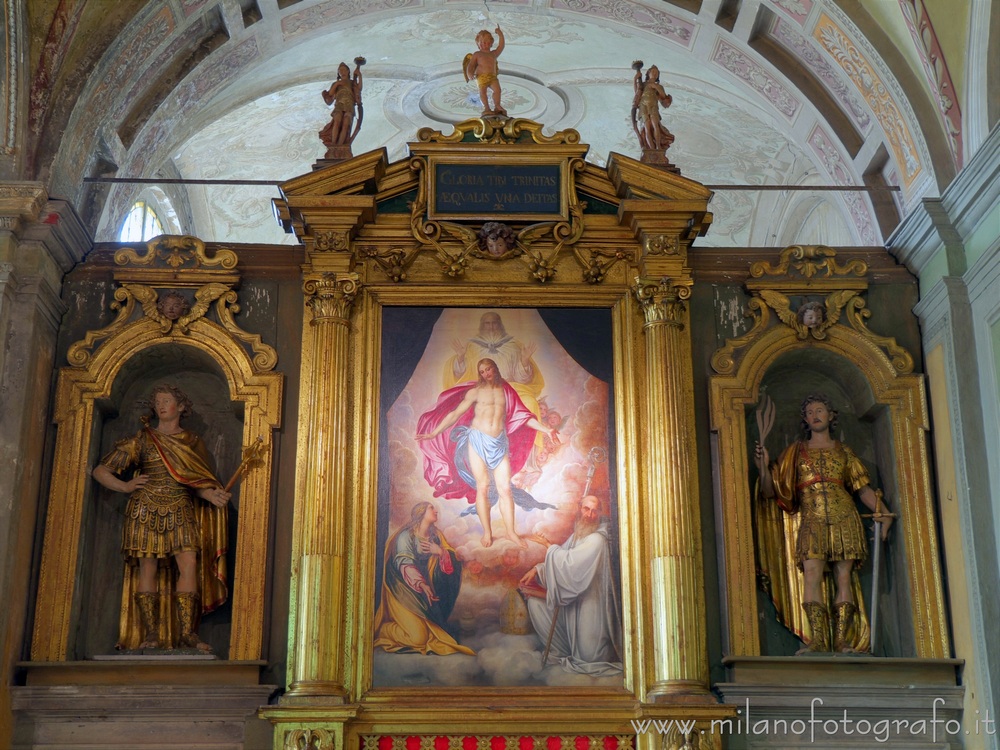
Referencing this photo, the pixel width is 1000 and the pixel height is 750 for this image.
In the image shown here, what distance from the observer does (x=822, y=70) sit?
12.2 metres

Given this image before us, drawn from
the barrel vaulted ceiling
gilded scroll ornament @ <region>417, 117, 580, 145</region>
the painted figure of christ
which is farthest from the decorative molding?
the painted figure of christ

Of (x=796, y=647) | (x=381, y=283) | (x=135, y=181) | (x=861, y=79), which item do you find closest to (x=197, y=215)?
(x=135, y=181)

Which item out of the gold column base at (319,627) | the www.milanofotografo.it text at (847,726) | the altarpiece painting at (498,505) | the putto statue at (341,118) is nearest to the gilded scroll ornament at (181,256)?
the putto statue at (341,118)

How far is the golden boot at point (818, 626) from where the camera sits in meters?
10.1

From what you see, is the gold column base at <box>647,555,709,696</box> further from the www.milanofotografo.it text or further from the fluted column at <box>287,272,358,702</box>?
the fluted column at <box>287,272,358,702</box>

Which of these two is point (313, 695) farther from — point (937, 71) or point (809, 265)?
point (937, 71)

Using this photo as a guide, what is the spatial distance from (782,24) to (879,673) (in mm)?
5635

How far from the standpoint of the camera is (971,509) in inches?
390

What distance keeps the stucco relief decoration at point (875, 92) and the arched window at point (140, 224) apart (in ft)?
24.0

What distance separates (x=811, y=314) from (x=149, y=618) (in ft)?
17.7

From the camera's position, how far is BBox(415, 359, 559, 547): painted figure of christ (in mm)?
10328

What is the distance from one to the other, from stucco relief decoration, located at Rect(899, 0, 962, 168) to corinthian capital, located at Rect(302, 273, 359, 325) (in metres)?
4.61

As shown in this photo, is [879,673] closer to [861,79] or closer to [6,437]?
[861,79]

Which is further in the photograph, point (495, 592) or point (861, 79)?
point (861, 79)
